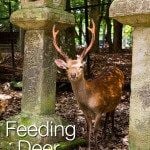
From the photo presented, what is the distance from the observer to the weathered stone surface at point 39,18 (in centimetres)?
593

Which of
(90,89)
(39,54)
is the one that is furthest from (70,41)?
(39,54)

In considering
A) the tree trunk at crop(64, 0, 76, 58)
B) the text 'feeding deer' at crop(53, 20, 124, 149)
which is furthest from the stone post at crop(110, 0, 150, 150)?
the tree trunk at crop(64, 0, 76, 58)

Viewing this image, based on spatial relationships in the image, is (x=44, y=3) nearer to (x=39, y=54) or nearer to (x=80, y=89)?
(x=39, y=54)

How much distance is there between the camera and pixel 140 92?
15.9 feet

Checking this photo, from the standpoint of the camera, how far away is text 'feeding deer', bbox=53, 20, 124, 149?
6.00m

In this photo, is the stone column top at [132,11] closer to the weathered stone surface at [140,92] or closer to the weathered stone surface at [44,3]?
the weathered stone surface at [140,92]

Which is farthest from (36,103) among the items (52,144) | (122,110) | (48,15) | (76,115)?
(122,110)

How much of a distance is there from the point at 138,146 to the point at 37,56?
6.60 feet

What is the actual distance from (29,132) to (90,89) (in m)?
1.09

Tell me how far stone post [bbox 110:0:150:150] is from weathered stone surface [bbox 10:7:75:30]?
4.46ft

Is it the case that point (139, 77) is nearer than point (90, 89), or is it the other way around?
point (139, 77)

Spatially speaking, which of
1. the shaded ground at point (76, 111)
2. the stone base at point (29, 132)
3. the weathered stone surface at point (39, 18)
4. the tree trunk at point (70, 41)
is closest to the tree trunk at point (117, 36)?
the shaded ground at point (76, 111)

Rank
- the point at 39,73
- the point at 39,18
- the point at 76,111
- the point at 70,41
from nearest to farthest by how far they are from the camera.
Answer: the point at 39,18 → the point at 39,73 → the point at 76,111 → the point at 70,41

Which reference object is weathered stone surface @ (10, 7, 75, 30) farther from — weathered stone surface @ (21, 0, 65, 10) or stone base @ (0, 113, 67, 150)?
stone base @ (0, 113, 67, 150)
